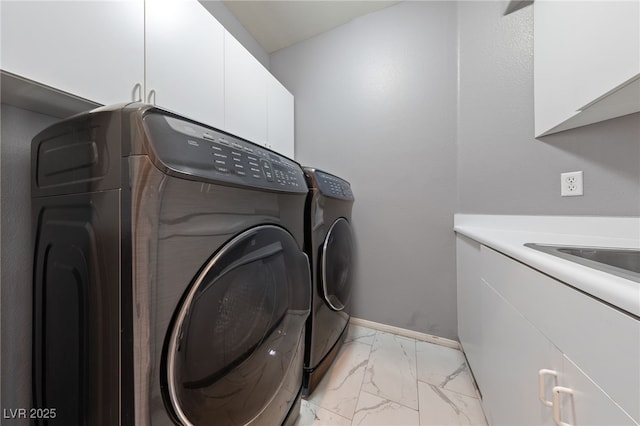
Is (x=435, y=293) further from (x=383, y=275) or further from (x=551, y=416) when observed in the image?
(x=551, y=416)

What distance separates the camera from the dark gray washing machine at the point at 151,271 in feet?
1.21

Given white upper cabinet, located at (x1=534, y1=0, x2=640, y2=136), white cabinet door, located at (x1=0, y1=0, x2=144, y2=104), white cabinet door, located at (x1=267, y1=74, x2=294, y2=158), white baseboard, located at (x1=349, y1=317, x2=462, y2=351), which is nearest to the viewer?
white cabinet door, located at (x1=0, y1=0, x2=144, y2=104)

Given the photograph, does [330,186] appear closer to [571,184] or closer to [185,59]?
[185,59]

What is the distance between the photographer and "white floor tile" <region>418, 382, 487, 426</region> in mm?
943

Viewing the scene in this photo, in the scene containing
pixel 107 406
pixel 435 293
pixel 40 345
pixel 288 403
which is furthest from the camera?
pixel 435 293

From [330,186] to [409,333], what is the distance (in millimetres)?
1270

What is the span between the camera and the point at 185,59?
974 mm

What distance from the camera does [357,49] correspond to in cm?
176

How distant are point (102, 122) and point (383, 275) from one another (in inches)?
66.6

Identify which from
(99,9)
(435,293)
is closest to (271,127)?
(99,9)

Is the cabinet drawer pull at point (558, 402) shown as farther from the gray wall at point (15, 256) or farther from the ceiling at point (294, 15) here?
the ceiling at point (294, 15)

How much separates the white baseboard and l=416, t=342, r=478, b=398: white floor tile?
0.03 metres

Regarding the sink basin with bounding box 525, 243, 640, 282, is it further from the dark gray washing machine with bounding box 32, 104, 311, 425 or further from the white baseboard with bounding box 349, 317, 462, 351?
the white baseboard with bounding box 349, 317, 462, 351

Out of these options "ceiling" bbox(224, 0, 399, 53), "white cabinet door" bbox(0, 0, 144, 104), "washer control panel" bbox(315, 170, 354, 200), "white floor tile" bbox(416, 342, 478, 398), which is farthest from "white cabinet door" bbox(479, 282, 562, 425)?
"ceiling" bbox(224, 0, 399, 53)
